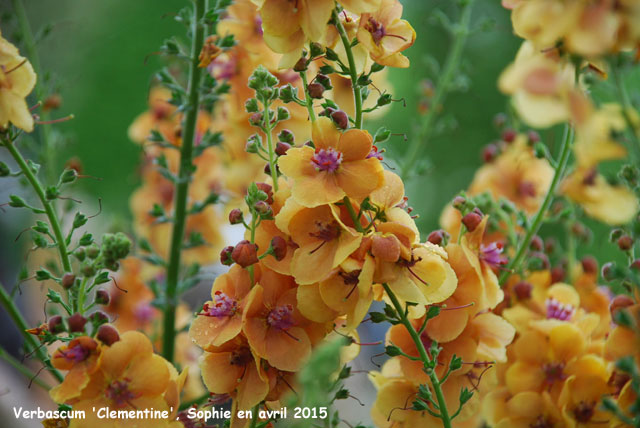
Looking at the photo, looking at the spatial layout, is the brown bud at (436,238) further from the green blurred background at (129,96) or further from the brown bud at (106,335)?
the green blurred background at (129,96)

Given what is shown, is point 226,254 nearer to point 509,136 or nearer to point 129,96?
point 509,136

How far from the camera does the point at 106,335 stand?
452mm

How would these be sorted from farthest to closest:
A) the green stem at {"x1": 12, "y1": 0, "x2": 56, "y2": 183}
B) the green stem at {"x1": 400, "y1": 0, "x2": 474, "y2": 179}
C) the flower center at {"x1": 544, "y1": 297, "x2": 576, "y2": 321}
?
the green stem at {"x1": 400, "y1": 0, "x2": 474, "y2": 179}
the green stem at {"x1": 12, "y1": 0, "x2": 56, "y2": 183}
the flower center at {"x1": 544, "y1": 297, "x2": 576, "y2": 321}

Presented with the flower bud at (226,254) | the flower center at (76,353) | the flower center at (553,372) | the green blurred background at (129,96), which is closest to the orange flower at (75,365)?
the flower center at (76,353)

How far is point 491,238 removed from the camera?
0.66m

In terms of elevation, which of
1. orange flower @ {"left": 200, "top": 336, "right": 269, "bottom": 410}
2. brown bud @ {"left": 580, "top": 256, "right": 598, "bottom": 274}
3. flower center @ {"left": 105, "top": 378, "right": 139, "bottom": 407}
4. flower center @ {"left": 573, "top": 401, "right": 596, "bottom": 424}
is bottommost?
brown bud @ {"left": 580, "top": 256, "right": 598, "bottom": 274}

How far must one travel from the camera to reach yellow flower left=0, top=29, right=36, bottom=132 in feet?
1.47

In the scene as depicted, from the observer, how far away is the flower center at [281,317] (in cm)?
45

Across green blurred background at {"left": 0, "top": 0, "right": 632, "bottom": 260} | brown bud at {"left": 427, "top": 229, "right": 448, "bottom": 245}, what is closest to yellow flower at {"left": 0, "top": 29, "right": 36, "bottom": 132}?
brown bud at {"left": 427, "top": 229, "right": 448, "bottom": 245}

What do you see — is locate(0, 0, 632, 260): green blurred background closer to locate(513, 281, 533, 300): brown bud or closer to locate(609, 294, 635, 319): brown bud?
locate(513, 281, 533, 300): brown bud

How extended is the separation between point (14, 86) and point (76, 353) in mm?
190

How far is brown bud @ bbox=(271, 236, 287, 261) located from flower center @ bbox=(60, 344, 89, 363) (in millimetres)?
143

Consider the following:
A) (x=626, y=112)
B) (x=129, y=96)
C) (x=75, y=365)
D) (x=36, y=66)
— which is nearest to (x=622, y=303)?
(x=626, y=112)

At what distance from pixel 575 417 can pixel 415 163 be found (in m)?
0.38
